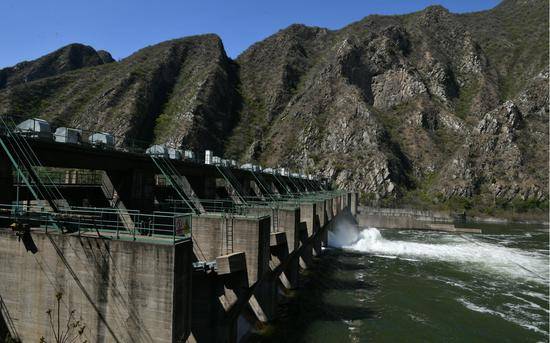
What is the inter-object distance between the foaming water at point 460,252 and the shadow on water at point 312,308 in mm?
16026

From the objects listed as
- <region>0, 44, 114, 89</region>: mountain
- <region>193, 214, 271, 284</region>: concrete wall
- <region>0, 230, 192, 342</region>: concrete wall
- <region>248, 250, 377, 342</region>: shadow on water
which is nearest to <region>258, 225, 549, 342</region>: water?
<region>248, 250, 377, 342</region>: shadow on water

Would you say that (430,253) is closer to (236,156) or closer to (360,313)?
(360,313)

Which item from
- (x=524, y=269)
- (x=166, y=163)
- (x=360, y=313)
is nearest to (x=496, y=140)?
(x=524, y=269)

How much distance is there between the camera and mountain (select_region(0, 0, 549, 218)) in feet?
367

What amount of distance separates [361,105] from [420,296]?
110 meters

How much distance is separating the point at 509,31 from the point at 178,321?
220m

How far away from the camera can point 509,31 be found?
604 feet

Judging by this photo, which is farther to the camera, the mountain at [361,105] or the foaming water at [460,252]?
the mountain at [361,105]

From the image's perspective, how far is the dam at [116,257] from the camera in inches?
467

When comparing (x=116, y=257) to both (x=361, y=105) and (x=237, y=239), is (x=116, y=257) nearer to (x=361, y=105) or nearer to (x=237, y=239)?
(x=237, y=239)

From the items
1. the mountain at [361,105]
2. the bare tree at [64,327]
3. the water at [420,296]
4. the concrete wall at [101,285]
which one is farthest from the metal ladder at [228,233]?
the mountain at [361,105]

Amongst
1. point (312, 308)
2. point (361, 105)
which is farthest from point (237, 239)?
point (361, 105)

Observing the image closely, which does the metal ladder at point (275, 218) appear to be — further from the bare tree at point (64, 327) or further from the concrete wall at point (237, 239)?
the bare tree at point (64, 327)

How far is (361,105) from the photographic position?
135 meters
